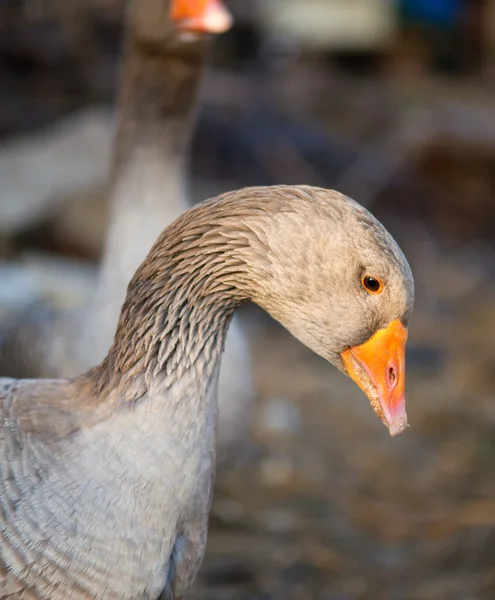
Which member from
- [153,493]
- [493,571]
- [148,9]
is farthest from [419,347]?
[153,493]

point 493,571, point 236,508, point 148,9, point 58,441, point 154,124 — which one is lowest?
point 236,508

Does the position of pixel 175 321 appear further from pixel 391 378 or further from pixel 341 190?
pixel 341 190

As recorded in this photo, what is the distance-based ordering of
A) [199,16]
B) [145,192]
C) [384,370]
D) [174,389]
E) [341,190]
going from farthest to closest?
[341,190] → [145,192] → [199,16] → [174,389] → [384,370]

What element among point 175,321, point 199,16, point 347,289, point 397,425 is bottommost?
point 397,425

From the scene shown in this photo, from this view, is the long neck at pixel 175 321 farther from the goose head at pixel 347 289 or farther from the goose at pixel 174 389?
the goose head at pixel 347 289

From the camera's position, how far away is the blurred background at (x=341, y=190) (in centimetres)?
468

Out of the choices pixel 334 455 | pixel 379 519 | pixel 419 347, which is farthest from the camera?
pixel 419 347

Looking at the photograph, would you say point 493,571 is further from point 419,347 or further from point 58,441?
point 419,347

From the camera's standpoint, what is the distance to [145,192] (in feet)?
14.2

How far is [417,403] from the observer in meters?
6.22

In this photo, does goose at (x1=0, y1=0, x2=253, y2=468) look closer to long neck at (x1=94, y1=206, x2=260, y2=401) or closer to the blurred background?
the blurred background

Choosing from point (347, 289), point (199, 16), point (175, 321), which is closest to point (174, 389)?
point (175, 321)

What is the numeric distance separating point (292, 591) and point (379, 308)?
2364 mm

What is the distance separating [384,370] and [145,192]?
217cm
